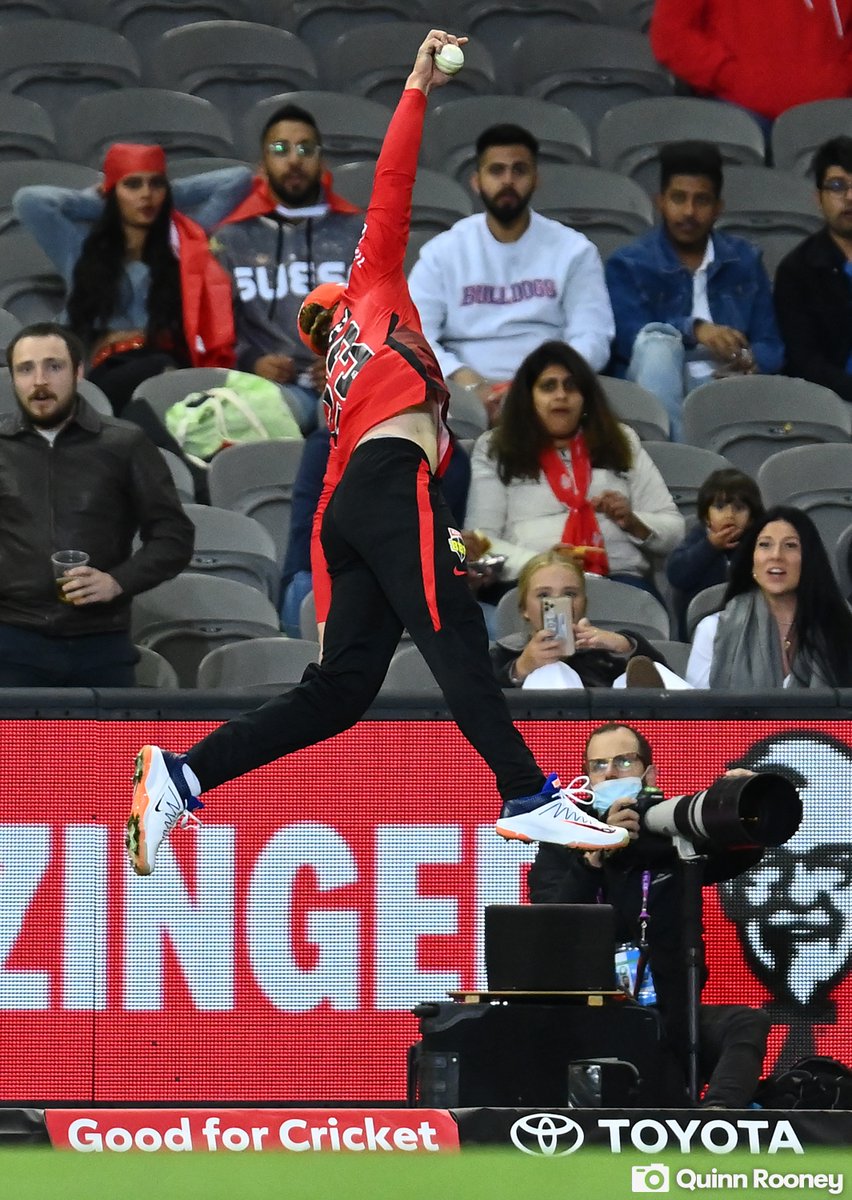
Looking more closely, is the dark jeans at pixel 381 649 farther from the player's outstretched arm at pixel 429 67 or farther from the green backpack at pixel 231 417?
the green backpack at pixel 231 417

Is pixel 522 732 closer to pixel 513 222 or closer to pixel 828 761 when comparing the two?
pixel 828 761

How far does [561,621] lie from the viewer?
735 centimetres

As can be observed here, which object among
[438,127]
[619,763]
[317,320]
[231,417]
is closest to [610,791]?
[619,763]

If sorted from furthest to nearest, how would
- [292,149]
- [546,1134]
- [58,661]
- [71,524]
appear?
[292,149] < [71,524] < [58,661] < [546,1134]

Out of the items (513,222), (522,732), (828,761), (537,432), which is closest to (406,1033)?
(522,732)

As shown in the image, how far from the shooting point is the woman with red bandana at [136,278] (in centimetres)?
938

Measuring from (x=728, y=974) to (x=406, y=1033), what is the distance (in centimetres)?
88

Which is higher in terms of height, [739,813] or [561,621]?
[561,621]

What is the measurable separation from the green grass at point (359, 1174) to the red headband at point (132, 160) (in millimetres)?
5372

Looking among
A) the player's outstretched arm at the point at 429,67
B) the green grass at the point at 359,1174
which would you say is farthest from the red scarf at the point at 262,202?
the green grass at the point at 359,1174

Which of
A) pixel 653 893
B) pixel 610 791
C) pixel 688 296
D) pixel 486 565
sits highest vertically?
pixel 688 296

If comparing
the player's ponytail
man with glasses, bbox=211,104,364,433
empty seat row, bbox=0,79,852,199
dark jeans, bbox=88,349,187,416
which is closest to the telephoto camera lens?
the player's ponytail

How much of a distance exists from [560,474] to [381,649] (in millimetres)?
2885

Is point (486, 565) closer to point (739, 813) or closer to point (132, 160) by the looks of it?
point (132, 160)
